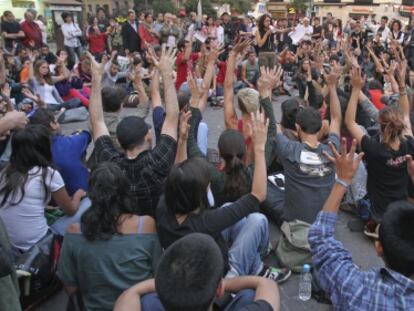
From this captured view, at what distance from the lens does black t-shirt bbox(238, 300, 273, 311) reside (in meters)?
1.60

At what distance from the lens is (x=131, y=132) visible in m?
2.77

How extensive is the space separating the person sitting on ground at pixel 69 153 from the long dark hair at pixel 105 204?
1.41 meters

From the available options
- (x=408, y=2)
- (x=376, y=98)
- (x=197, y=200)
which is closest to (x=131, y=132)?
(x=197, y=200)

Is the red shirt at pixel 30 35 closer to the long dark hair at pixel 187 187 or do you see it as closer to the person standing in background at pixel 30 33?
the person standing in background at pixel 30 33

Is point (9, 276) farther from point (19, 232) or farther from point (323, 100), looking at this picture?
point (323, 100)

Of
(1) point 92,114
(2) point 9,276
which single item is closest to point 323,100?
(1) point 92,114

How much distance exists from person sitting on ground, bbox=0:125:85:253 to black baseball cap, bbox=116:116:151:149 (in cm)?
66

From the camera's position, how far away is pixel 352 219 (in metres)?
4.42

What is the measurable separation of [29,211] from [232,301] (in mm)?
1845

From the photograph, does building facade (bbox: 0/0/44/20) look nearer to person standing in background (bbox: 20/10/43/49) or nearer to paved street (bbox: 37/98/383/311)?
person standing in background (bbox: 20/10/43/49)

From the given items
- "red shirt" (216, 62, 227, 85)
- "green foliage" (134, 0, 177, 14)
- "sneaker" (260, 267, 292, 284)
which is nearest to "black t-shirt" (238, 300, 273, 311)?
"sneaker" (260, 267, 292, 284)

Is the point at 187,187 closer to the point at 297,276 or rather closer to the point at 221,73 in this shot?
the point at 297,276

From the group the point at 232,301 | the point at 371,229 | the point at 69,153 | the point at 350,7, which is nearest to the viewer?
the point at 232,301

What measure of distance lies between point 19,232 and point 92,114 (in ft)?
3.29
